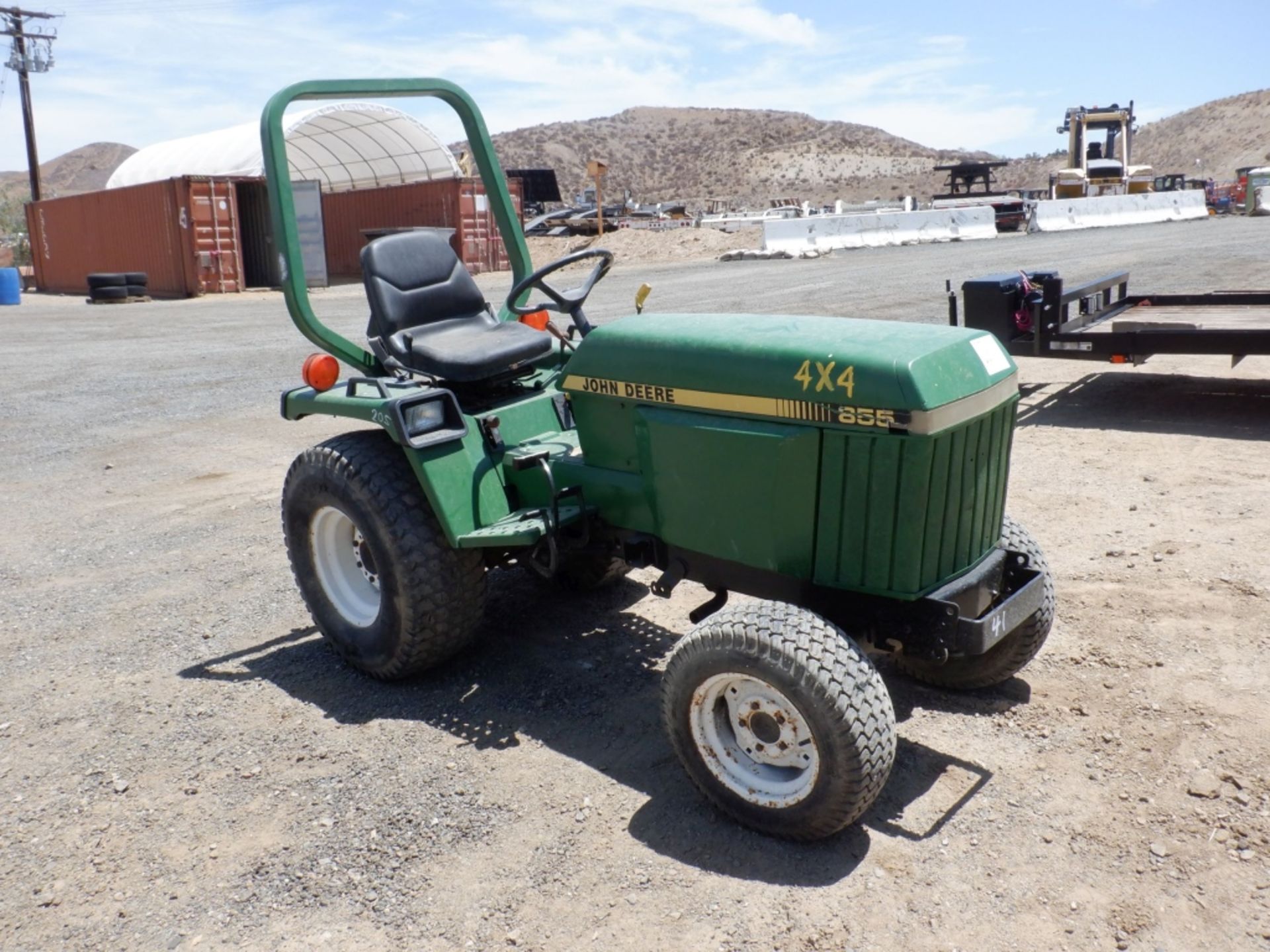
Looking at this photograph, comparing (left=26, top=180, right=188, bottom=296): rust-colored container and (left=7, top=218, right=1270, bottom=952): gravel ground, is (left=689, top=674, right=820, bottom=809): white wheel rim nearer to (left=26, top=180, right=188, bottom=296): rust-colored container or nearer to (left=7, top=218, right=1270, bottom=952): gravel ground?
(left=7, top=218, right=1270, bottom=952): gravel ground

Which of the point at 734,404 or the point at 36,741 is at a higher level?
the point at 734,404

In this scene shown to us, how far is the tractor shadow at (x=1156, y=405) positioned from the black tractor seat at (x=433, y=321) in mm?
4542

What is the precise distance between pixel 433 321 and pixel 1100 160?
36936mm

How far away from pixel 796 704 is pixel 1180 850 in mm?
1028

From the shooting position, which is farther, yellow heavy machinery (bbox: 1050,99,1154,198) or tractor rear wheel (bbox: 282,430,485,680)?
yellow heavy machinery (bbox: 1050,99,1154,198)

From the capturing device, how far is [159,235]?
927 inches

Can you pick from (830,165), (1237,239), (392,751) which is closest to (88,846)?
(392,751)

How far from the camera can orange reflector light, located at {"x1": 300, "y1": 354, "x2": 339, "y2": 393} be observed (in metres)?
3.78

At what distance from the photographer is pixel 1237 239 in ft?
66.9

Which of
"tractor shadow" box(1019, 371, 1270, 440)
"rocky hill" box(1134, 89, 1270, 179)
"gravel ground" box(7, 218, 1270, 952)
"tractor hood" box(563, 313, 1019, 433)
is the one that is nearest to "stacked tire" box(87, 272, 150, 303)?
"gravel ground" box(7, 218, 1270, 952)

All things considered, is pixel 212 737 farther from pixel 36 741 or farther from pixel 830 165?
pixel 830 165

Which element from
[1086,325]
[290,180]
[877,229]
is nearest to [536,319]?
[290,180]

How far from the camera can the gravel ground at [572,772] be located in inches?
102

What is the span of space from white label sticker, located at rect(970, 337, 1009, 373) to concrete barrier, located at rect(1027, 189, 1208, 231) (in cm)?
2433
